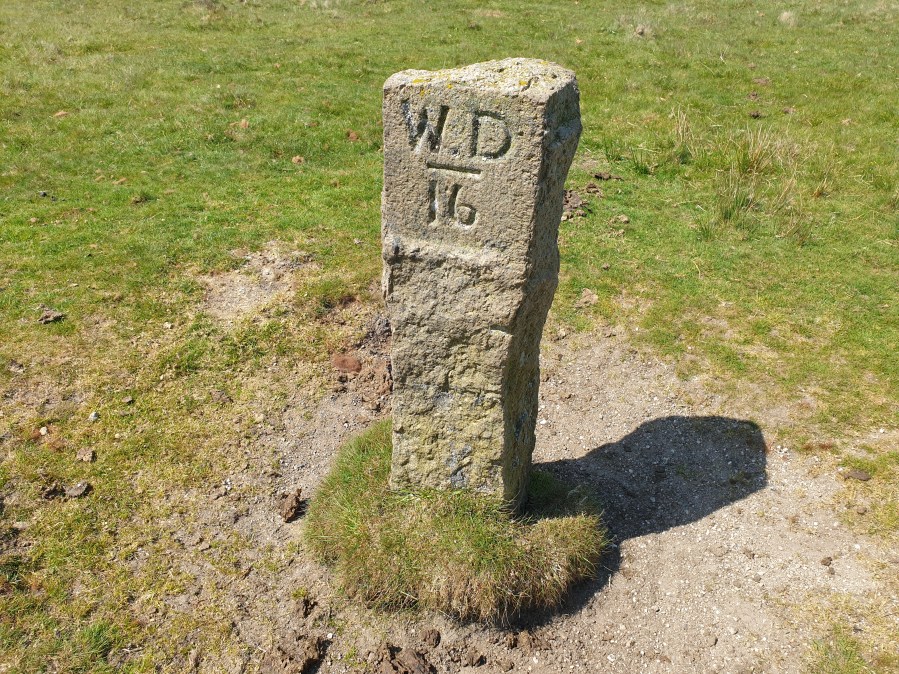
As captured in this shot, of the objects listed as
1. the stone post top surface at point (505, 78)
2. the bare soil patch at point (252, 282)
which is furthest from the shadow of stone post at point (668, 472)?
the bare soil patch at point (252, 282)

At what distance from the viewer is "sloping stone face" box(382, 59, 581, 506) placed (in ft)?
13.8

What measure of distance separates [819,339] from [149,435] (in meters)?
7.36

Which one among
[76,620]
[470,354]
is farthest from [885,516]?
[76,620]

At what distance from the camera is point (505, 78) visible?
4.17 metres

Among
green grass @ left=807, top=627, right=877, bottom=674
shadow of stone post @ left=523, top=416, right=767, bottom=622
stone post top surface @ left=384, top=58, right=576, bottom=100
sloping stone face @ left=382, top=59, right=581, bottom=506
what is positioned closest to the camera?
stone post top surface @ left=384, top=58, right=576, bottom=100

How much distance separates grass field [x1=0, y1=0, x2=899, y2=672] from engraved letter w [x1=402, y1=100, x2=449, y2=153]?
3.86 metres

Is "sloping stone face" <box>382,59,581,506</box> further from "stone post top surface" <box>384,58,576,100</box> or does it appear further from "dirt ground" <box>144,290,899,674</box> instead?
"dirt ground" <box>144,290,899,674</box>

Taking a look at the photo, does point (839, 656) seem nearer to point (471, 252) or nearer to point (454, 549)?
point (454, 549)

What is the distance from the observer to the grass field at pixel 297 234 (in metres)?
6.46

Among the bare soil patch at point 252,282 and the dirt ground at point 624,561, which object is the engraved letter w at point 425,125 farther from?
the bare soil patch at point 252,282

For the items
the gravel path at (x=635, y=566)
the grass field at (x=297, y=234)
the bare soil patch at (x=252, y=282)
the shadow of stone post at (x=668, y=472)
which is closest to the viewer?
the gravel path at (x=635, y=566)

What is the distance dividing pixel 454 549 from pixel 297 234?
19.1ft

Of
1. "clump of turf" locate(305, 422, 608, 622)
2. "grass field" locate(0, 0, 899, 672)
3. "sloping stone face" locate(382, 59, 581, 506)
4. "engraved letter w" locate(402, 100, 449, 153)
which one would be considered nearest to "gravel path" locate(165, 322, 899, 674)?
"clump of turf" locate(305, 422, 608, 622)

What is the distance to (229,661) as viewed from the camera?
5.09 m
